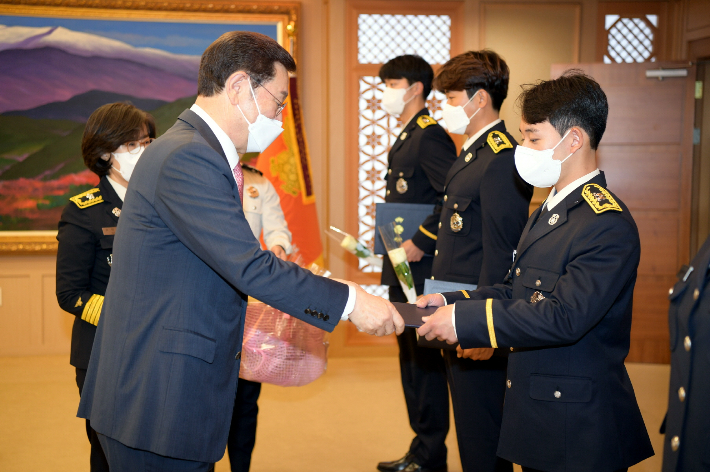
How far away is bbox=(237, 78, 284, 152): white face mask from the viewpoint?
1.64 metres

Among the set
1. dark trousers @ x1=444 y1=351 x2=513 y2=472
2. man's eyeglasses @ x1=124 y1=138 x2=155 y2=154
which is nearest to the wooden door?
dark trousers @ x1=444 y1=351 x2=513 y2=472

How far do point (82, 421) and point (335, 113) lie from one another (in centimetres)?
282

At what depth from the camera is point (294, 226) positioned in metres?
3.97

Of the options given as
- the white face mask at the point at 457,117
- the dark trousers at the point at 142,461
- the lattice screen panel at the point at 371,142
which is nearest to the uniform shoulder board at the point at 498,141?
the white face mask at the point at 457,117

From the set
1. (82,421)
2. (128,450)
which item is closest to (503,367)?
(128,450)

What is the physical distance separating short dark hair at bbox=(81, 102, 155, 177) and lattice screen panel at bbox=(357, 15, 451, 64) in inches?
114

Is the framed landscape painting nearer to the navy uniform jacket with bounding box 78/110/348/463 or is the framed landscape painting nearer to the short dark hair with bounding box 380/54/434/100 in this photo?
the short dark hair with bounding box 380/54/434/100

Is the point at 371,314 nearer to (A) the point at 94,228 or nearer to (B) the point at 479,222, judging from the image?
(B) the point at 479,222

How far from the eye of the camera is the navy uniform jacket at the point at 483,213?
7.30 feet

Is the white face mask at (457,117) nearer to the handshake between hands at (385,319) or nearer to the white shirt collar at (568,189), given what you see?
the white shirt collar at (568,189)

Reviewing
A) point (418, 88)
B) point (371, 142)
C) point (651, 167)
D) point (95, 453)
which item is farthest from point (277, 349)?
point (651, 167)

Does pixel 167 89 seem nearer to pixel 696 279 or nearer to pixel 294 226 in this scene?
pixel 294 226

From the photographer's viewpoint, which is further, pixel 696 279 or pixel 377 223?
pixel 377 223

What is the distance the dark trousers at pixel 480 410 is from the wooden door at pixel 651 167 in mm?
2835
